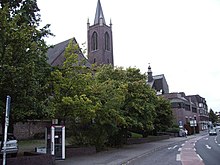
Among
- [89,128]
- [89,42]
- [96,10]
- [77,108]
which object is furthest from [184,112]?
[77,108]

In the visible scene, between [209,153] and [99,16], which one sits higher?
[99,16]

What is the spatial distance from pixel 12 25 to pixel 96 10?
69.9 m

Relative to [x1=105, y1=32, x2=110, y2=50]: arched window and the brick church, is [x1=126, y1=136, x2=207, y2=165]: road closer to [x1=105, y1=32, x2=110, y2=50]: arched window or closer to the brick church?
the brick church

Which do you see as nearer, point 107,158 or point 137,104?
point 107,158

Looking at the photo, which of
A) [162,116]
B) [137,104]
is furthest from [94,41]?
[137,104]

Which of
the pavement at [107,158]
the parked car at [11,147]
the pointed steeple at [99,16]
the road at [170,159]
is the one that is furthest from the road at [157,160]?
the pointed steeple at [99,16]

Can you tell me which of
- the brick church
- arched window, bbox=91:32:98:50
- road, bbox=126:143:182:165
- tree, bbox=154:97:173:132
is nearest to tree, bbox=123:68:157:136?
road, bbox=126:143:182:165

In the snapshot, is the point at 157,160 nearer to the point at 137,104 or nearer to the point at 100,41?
the point at 137,104

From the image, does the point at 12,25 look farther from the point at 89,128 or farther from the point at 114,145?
→ the point at 114,145

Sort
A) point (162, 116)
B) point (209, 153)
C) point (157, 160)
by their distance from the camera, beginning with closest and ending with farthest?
1. point (157, 160)
2. point (209, 153)
3. point (162, 116)

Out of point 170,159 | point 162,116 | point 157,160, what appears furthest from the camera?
point 162,116

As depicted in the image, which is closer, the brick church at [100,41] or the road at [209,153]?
the road at [209,153]

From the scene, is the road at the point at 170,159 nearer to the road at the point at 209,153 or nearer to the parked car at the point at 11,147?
the road at the point at 209,153

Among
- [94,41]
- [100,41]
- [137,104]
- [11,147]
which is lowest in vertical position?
[11,147]
